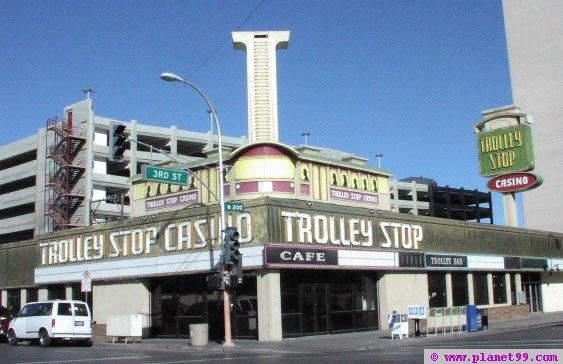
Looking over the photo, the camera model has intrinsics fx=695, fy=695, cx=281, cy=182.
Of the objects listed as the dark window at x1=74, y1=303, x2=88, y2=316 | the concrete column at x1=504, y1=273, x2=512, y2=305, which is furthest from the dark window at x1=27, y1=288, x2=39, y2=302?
the concrete column at x1=504, y1=273, x2=512, y2=305

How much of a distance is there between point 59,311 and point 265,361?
12315mm

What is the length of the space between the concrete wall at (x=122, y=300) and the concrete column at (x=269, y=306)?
25.5 feet

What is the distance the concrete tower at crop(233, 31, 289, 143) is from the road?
12537 millimetres

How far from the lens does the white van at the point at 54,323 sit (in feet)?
94.4

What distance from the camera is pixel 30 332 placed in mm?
29625

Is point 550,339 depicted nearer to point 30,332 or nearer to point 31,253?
point 30,332

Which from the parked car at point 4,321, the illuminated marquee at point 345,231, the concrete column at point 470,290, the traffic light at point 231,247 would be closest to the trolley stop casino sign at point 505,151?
the concrete column at point 470,290

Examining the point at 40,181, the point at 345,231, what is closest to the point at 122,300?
the point at 345,231

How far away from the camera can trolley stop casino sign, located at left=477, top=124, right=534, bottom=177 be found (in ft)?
165

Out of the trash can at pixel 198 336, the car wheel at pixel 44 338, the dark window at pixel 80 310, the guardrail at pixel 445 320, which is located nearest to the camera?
the trash can at pixel 198 336

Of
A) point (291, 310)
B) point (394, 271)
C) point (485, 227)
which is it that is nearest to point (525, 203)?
point (485, 227)

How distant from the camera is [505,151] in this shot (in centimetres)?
5150

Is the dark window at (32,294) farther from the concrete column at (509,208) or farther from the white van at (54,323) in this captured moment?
the concrete column at (509,208)

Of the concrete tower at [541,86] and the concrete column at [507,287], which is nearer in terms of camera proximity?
the concrete column at [507,287]
